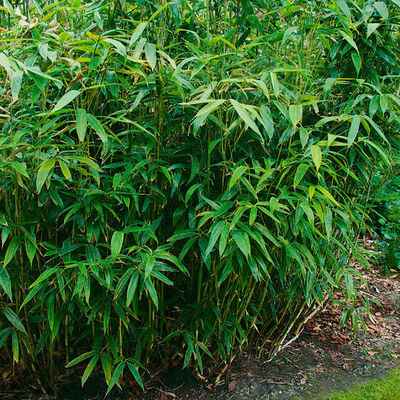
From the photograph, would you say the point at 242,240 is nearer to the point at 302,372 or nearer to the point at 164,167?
the point at 164,167

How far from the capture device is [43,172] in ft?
4.09

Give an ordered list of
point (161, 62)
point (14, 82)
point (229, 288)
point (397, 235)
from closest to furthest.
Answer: point (14, 82) < point (161, 62) < point (229, 288) < point (397, 235)

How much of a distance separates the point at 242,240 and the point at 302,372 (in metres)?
1.06

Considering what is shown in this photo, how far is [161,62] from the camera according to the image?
4.65 ft

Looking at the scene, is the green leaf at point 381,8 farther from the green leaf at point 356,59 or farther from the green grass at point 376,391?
the green grass at point 376,391

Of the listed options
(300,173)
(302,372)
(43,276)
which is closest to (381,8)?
(300,173)

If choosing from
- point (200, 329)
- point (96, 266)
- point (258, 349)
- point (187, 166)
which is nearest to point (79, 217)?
point (96, 266)

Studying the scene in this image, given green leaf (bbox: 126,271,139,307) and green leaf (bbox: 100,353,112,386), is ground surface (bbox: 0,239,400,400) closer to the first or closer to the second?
green leaf (bbox: 100,353,112,386)

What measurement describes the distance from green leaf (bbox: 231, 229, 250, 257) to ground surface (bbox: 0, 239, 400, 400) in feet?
2.87

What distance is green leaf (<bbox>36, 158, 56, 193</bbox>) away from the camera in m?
1.22

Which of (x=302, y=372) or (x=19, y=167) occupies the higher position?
(x=19, y=167)

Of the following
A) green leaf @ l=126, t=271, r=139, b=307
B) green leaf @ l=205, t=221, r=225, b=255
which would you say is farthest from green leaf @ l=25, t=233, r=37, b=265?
green leaf @ l=205, t=221, r=225, b=255

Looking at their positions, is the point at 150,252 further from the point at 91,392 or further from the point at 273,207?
the point at 91,392

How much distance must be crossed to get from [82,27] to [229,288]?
127 centimetres
